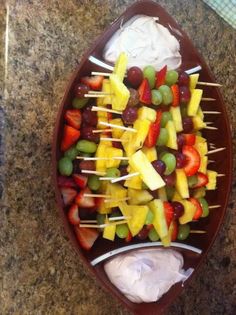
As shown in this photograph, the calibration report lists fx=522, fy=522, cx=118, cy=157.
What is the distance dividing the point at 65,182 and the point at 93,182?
8cm

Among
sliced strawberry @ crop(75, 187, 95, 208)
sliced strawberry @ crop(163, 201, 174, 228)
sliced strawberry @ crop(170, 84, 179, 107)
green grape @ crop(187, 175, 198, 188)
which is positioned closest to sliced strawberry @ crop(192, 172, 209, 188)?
green grape @ crop(187, 175, 198, 188)

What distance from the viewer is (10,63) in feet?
4.44

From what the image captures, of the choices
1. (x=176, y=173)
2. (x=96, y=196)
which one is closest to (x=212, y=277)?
(x=176, y=173)

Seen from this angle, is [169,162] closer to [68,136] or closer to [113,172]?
[113,172]

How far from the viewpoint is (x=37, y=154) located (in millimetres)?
1397

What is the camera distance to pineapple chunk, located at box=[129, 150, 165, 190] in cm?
136

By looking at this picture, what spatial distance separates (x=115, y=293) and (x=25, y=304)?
0.24 m

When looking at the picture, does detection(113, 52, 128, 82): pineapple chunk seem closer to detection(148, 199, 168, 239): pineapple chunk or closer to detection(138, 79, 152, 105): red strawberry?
detection(138, 79, 152, 105): red strawberry

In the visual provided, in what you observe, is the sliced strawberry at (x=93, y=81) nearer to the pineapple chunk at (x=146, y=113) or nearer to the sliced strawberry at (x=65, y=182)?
the pineapple chunk at (x=146, y=113)

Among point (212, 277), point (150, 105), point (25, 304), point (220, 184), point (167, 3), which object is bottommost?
point (212, 277)

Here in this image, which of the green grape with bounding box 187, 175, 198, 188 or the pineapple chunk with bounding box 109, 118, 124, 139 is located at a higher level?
the pineapple chunk with bounding box 109, 118, 124, 139

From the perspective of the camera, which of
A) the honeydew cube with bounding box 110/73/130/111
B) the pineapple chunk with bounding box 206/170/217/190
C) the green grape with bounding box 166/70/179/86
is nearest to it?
the honeydew cube with bounding box 110/73/130/111

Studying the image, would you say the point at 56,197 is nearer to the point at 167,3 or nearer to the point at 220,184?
the point at 220,184

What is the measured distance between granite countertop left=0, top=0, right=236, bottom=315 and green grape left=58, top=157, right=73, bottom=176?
6 centimetres
